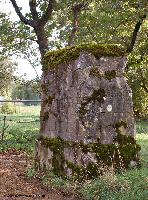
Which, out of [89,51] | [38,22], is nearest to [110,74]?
[89,51]

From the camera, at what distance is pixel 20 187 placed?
8.80 metres

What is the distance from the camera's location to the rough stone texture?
30.5ft

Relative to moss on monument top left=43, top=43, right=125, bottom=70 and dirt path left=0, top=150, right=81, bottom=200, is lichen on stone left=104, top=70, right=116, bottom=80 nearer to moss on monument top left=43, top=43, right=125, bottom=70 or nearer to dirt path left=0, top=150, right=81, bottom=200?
moss on monument top left=43, top=43, right=125, bottom=70

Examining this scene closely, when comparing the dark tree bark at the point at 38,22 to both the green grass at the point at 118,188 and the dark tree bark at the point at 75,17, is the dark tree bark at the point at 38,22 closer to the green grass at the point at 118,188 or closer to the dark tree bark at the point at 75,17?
the dark tree bark at the point at 75,17

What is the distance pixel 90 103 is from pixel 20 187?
225 cm

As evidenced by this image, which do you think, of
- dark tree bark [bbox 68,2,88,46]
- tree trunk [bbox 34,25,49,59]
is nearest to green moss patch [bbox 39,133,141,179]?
tree trunk [bbox 34,25,49,59]

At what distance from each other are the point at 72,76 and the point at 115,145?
1752 millimetres

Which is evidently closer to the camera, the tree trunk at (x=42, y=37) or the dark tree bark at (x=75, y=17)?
the tree trunk at (x=42, y=37)

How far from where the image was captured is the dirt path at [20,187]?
811cm

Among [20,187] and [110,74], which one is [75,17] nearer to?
[110,74]

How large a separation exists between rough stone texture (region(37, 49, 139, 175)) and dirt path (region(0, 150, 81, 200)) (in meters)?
0.84

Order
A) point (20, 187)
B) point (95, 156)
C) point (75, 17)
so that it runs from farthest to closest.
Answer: point (75, 17), point (95, 156), point (20, 187)

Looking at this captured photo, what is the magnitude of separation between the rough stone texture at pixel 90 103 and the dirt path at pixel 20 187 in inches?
33.0

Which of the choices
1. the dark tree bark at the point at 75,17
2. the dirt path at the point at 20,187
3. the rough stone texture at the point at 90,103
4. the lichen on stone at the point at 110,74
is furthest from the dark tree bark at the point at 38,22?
the lichen on stone at the point at 110,74
